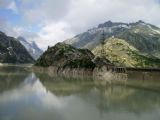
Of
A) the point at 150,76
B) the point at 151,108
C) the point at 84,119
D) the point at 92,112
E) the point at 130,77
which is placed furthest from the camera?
the point at 130,77

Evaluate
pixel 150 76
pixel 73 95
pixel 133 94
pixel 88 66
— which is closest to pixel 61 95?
pixel 73 95

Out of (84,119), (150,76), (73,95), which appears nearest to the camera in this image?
(84,119)

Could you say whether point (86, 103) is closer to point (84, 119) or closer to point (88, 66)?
point (84, 119)

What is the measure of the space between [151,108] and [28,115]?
1148 inches

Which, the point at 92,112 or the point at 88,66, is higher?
the point at 88,66

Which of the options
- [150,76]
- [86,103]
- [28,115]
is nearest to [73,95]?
[86,103]

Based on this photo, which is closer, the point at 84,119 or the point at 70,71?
the point at 84,119

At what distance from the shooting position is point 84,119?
2199 inches

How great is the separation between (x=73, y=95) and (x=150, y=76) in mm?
67507

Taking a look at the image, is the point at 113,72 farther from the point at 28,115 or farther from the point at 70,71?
the point at 28,115

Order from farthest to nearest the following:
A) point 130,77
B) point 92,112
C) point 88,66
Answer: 1. point 88,66
2. point 130,77
3. point 92,112

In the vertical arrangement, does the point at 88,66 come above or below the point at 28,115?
above

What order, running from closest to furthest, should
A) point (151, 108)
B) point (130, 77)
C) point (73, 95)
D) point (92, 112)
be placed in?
point (92, 112)
point (151, 108)
point (73, 95)
point (130, 77)

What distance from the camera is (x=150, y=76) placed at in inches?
5822
